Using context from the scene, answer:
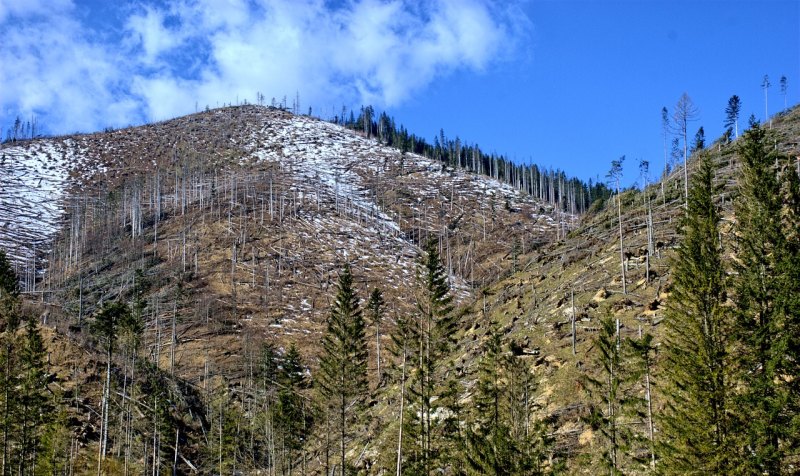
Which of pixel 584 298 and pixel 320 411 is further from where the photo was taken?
pixel 584 298

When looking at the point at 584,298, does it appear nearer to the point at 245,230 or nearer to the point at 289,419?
the point at 289,419

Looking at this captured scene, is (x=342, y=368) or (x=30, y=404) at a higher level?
(x=342, y=368)

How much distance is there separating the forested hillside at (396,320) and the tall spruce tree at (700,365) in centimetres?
9

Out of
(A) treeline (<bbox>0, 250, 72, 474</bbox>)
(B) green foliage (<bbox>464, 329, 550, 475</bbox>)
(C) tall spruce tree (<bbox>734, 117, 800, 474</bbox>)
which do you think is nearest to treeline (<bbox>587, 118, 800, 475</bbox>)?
(C) tall spruce tree (<bbox>734, 117, 800, 474</bbox>)

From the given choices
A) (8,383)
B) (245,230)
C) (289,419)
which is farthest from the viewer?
(245,230)

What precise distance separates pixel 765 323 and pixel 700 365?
302 centimetres

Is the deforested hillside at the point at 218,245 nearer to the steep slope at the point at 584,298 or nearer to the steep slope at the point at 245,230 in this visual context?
the steep slope at the point at 245,230

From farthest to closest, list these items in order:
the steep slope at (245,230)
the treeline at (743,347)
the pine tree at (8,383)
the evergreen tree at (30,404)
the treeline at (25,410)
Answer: the steep slope at (245,230), the evergreen tree at (30,404), the treeline at (25,410), the pine tree at (8,383), the treeline at (743,347)

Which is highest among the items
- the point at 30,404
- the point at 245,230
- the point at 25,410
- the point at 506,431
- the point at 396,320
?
the point at 245,230

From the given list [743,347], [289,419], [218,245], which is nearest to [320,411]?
[289,419]

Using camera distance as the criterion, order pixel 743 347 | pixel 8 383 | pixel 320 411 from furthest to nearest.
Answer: pixel 320 411, pixel 8 383, pixel 743 347

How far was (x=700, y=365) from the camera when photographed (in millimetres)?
22969

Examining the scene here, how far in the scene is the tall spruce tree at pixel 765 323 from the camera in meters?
21.1

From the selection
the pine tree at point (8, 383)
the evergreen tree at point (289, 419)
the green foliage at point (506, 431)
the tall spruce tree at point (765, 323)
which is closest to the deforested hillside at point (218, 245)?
the evergreen tree at point (289, 419)
